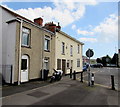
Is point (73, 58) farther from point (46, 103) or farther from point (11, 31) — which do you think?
point (46, 103)

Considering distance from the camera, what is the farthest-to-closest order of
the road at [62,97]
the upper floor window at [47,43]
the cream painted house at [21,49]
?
1. the upper floor window at [47,43]
2. the cream painted house at [21,49]
3. the road at [62,97]

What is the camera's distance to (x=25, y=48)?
1195cm

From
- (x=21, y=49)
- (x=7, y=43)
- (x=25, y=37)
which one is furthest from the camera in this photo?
(x=25, y=37)

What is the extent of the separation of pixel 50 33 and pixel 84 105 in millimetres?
11418

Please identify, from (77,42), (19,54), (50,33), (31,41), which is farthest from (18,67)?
(77,42)

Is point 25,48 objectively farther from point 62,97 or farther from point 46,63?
point 62,97

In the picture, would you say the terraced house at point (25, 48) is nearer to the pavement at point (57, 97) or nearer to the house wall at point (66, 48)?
the house wall at point (66, 48)

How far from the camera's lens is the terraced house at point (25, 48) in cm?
1095

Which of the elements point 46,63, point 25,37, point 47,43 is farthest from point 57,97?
point 47,43

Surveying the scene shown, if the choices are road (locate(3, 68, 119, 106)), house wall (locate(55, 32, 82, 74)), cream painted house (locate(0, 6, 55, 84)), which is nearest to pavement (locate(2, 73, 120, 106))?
road (locate(3, 68, 119, 106))

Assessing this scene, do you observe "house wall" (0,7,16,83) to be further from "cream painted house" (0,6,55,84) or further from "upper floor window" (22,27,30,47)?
"upper floor window" (22,27,30,47)

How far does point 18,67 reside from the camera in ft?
35.8

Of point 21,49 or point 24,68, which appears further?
point 24,68

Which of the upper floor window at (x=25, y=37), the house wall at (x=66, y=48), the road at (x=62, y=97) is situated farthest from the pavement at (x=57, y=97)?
the house wall at (x=66, y=48)
